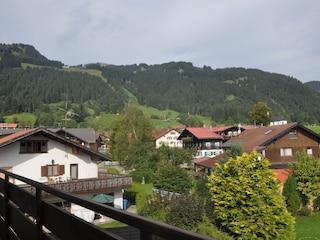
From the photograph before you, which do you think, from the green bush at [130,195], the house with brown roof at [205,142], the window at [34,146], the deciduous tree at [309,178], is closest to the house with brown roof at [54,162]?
the window at [34,146]

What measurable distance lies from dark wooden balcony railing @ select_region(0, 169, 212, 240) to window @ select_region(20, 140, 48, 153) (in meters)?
18.6

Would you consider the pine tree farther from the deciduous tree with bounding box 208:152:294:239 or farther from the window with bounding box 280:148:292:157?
the window with bounding box 280:148:292:157

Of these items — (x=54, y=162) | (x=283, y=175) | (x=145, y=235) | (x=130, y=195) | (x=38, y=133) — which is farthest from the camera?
(x=130, y=195)

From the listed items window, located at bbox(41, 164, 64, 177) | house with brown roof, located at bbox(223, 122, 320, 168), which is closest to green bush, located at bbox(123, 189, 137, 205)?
window, located at bbox(41, 164, 64, 177)

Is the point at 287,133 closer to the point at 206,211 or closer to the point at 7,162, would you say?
the point at 206,211

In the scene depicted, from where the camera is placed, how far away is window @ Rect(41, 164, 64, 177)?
22344mm

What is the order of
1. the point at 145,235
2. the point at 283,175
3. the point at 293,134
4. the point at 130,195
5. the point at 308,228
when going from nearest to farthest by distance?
the point at 145,235, the point at 308,228, the point at 283,175, the point at 130,195, the point at 293,134

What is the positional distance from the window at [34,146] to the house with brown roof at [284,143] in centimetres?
1817

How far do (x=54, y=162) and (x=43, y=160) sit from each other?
2.53 ft

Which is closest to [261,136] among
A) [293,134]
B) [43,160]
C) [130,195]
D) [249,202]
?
[293,134]

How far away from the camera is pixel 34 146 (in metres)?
22.2

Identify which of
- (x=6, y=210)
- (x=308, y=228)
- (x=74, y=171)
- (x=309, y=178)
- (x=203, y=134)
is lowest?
(x=308, y=228)

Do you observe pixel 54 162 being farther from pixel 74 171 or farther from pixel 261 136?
pixel 261 136

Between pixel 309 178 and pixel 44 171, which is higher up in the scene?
pixel 44 171
